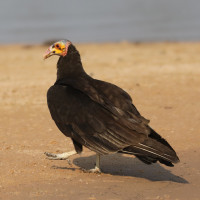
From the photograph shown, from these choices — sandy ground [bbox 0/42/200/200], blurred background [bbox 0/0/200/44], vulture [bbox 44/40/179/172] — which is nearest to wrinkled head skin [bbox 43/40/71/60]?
vulture [bbox 44/40/179/172]

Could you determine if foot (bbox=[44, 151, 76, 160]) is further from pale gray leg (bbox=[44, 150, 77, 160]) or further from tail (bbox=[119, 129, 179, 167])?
tail (bbox=[119, 129, 179, 167])

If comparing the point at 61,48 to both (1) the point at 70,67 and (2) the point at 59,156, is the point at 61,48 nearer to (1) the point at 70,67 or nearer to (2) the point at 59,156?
(1) the point at 70,67

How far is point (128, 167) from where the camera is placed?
24.8 ft

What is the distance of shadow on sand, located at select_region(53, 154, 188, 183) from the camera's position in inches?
281

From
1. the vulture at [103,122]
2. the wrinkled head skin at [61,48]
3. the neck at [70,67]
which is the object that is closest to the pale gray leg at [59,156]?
the vulture at [103,122]

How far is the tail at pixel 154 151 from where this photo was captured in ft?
21.1

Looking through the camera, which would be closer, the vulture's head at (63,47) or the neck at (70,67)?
the neck at (70,67)

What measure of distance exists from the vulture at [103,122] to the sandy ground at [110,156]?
0.34 metres

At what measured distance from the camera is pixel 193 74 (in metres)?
13.2

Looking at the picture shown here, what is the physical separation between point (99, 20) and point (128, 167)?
71.3 ft

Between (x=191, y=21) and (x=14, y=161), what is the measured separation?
69.9 feet

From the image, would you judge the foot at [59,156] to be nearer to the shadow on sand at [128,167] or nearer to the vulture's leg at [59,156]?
the vulture's leg at [59,156]

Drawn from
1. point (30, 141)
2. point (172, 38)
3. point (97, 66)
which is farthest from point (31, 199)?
point (172, 38)

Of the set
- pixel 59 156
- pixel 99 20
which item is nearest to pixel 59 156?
pixel 59 156
